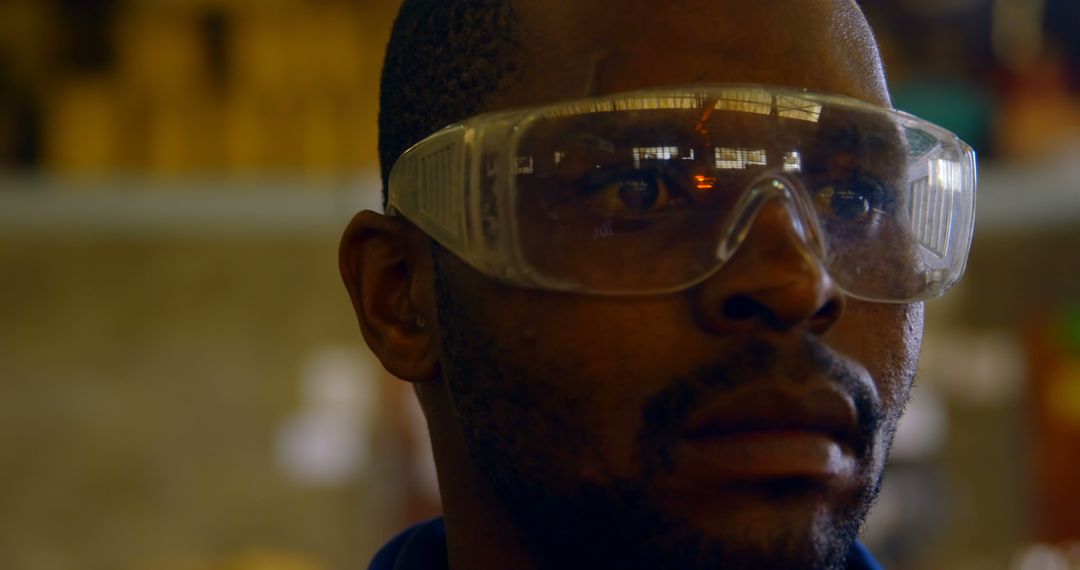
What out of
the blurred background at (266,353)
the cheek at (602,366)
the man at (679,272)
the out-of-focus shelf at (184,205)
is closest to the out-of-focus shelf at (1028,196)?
the blurred background at (266,353)

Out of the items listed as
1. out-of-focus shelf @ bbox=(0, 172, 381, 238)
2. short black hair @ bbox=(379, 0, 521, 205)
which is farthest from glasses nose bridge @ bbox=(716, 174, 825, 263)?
out-of-focus shelf @ bbox=(0, 172, 381, 238)

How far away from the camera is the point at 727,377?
1060mm

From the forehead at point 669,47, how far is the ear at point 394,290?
0.20m

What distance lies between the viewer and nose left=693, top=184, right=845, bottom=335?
3.49ft

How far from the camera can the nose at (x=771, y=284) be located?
106cm

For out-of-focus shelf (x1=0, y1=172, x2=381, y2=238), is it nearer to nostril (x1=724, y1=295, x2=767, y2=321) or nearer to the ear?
the ear

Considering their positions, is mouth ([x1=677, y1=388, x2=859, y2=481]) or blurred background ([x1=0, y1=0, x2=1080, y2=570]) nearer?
mouth ([x1=677, y1=388, x2=859, y2=481])

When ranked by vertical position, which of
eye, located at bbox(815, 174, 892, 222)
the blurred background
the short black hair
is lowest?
the blurred background

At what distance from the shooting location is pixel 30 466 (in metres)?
4.48

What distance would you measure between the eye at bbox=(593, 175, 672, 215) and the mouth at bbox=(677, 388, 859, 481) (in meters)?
0.18

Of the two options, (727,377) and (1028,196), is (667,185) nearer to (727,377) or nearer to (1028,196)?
(727,377)

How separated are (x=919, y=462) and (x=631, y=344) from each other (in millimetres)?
3614

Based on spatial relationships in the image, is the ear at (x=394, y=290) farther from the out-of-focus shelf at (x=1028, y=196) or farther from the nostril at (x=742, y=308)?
the out-of-focus shelf at (x=1028, y=196)

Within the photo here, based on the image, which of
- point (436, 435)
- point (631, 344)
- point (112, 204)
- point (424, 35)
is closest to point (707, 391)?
point (631, 344)
